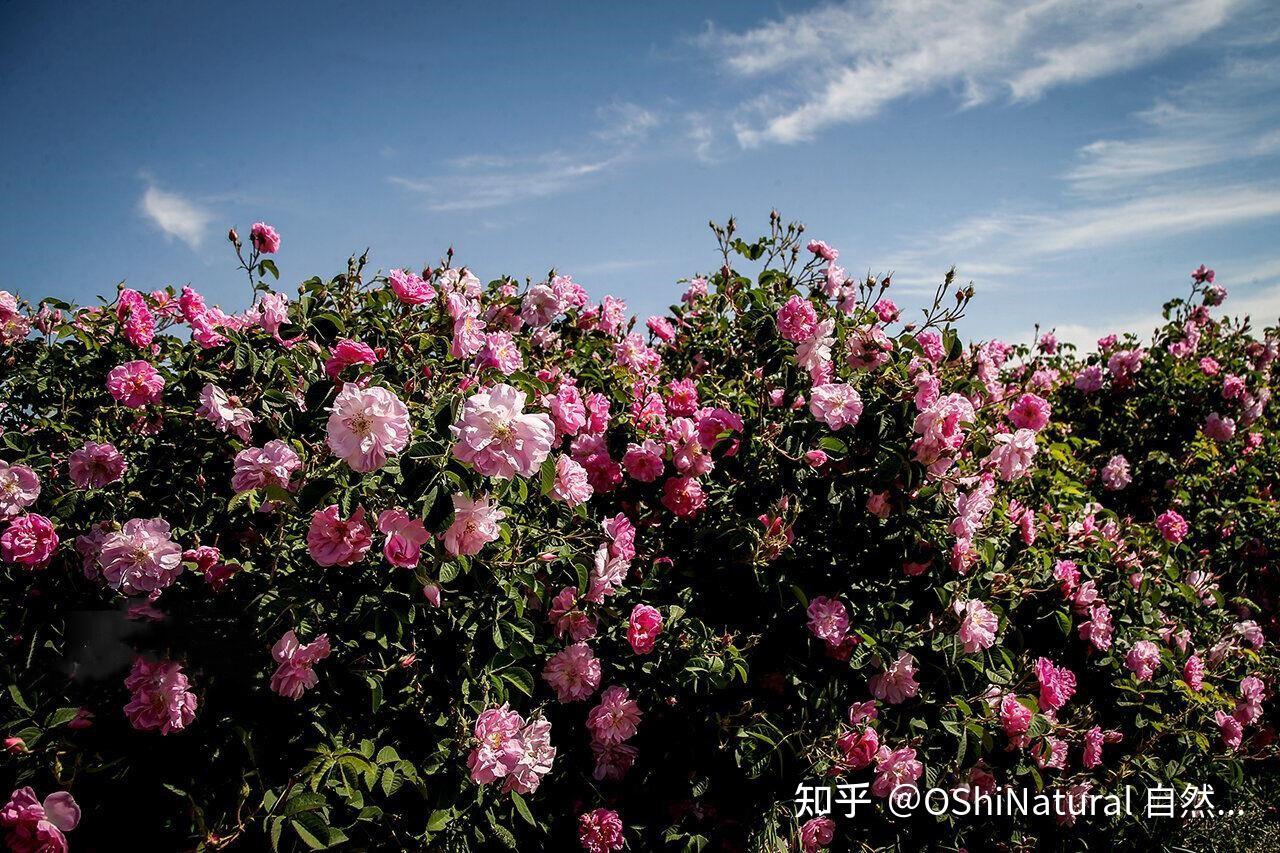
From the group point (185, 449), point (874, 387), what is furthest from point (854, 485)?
point (185, 449)

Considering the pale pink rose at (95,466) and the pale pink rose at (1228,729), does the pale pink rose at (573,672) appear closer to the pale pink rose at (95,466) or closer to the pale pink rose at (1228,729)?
the pale pink rose at (95,466)

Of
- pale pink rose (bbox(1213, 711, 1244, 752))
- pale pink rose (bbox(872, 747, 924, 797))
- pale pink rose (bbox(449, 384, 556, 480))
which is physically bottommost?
pale pink rose (bbox(1213, 711, 1244, 752))

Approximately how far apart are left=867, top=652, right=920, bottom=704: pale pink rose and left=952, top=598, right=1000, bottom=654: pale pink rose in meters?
0.20

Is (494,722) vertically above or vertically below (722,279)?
below

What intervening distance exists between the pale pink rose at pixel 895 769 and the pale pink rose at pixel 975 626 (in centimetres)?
40

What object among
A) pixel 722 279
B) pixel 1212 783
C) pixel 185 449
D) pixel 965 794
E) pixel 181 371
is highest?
pixel 722 279

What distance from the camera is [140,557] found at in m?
2.10

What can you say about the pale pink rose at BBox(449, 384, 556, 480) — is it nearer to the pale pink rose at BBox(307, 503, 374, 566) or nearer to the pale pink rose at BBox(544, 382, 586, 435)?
the pale pink rose at BBox(307, 503, 374, 566)

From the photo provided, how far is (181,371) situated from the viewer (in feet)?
8.29

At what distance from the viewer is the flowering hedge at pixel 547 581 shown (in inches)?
81.9

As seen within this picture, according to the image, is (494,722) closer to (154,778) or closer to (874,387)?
(154,778)

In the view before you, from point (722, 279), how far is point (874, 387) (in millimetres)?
1126

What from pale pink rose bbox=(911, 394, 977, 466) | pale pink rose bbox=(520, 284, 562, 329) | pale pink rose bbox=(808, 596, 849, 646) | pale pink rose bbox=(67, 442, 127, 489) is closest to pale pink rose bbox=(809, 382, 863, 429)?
pale pink rose bbox=(911, 394, 977, 466)

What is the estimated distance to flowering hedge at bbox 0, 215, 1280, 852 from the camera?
2.08 meters
